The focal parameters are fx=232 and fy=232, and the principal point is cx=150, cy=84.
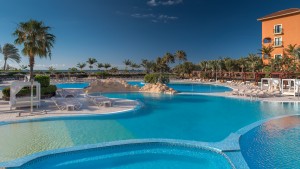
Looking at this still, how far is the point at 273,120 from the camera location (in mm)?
11914

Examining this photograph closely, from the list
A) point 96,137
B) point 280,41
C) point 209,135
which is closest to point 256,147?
point 209,135

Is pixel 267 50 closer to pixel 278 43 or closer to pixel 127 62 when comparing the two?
pixel 278 43

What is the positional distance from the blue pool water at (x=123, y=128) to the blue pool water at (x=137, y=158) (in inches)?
33.7

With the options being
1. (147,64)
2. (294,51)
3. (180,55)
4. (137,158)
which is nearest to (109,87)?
(137,158)

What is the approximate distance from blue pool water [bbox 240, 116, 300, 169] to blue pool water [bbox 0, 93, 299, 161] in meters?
0.95

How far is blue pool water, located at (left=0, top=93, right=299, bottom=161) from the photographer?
8109 millimetres

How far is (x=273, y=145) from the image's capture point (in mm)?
8148

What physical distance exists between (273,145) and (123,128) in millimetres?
5862

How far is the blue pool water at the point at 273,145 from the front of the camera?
21.9 ft

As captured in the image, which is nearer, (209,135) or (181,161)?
(181,161)

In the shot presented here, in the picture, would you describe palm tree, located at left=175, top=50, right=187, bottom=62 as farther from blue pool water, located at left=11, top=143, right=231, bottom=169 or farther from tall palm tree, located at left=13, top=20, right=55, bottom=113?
blue pool water, located at left=11, top=143, right=231, bottom=169

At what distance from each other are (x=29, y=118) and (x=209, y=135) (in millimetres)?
8283

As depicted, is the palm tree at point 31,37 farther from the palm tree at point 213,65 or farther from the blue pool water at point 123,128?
the palm tree at point 213,65

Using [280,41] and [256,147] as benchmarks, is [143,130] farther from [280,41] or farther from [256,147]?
[280,41]
